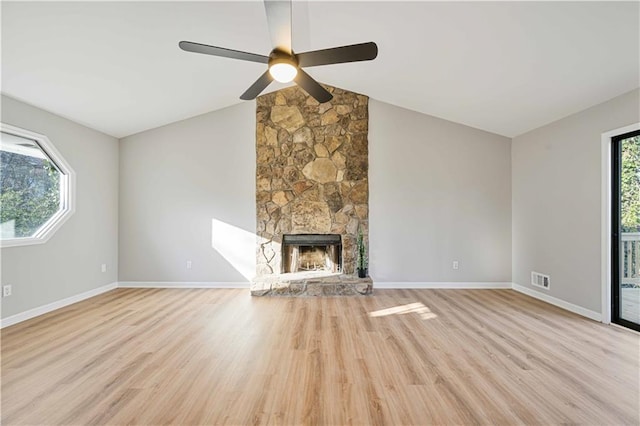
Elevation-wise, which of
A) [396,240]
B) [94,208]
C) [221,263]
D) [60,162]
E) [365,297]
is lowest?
[365,297]

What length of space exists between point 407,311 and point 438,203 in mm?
1997

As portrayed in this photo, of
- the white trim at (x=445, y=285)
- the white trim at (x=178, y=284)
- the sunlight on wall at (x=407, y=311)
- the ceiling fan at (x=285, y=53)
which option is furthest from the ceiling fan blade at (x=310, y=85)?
the white trim at (x=178, y=284)

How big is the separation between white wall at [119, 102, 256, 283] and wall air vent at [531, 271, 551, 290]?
4.17m

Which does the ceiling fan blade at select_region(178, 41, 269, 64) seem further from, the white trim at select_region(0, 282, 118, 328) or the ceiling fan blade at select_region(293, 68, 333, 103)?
the white trim at select_region(0, 282, 118, 328)

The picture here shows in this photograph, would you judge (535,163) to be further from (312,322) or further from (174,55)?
(174,55)

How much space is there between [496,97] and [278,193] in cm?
329

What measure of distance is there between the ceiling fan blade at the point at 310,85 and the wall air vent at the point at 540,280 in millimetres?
3779

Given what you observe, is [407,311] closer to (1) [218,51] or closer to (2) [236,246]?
(2) [236,246]

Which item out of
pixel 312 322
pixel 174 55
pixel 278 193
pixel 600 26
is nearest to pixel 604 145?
pixel 600 26

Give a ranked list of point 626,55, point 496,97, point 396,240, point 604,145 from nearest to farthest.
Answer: point 626,55 < point 604,145 < point 496,97 < point 396,240

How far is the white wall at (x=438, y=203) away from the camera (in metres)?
5.00

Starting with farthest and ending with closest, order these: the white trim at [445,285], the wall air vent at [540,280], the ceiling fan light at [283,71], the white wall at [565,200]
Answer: the white trim at [445,285] < the wall air vent at [540,280] < the white wall at [565,200] < the ceiling fan light at [283,71]

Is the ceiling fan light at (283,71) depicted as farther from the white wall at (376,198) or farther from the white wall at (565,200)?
the white wall at (565,200)

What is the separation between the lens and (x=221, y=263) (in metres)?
5.06
